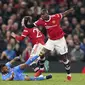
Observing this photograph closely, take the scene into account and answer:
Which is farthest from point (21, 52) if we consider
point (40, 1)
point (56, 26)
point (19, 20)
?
point (56, 26)

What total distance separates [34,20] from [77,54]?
9.43 feet

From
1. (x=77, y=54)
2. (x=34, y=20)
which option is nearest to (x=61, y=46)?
(x=77, y=54)

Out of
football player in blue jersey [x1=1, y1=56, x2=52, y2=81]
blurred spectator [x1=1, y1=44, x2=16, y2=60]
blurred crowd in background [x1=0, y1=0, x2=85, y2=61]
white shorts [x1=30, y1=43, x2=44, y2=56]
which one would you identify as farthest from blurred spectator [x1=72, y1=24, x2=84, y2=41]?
football player in blue jersey [x1=1, y1=56, x2=52, y2=81]

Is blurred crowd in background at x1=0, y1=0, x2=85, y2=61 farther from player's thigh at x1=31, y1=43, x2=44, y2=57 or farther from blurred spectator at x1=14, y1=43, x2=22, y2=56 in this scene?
player's thigh at x1=31, y1=43, x2=44, y2=57

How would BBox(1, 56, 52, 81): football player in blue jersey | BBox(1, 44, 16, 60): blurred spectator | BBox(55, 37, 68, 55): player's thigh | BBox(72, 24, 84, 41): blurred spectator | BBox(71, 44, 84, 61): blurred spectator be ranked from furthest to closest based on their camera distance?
BBox(72, 24, 84, 41): blurred spectator
BBox(71, 44, 84, 61): blurred spectator
BBox(1, 44, 16, 60): blurred spectator
BBox(55, 37, 68, 55): player's thigh
BBox(1, 56, 52, 81): football player in blue jersey

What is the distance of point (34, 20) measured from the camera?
2316cm

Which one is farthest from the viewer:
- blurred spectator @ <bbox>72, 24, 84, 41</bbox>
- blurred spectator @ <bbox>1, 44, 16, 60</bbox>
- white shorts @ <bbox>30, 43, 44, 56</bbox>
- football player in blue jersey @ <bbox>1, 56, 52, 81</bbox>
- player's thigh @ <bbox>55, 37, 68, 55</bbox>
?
blurred spectator @ <bbox>72, 24, 84, 41</bbox>

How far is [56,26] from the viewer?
16.3m

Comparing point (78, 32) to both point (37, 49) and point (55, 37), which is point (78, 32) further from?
point (55, 37)

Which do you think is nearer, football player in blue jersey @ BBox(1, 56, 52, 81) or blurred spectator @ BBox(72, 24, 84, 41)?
football player in blue jersey @ BBox(1, 56, 52, 81)

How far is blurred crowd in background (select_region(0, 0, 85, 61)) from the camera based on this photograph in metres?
21.6

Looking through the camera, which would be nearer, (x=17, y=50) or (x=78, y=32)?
(x=17, y=50)

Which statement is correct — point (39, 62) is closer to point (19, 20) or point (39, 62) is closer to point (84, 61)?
point (84, 61)

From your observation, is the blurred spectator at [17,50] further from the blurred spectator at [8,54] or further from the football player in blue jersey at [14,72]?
the football player in blue jersey at [14,72]
